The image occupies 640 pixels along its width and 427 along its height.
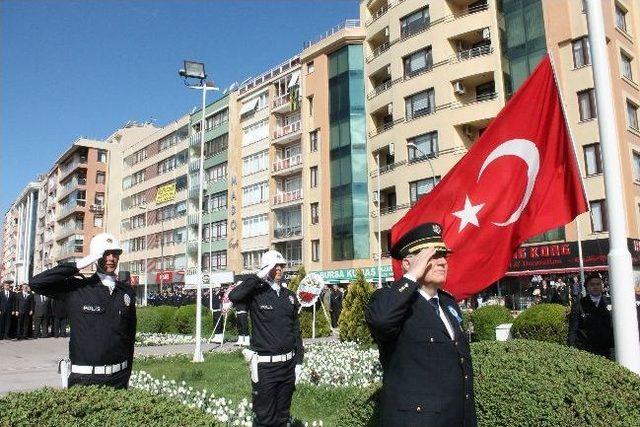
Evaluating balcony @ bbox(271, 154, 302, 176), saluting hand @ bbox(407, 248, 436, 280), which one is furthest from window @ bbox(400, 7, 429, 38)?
saluting hand @ bbox(407, 248, 436, 280)

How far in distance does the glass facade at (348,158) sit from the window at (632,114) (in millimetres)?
19401

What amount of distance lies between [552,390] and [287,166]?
Answer: 52640 mm

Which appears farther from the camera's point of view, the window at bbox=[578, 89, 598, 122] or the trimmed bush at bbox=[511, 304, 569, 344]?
the window at bbox=[578, 89, 598, 122]

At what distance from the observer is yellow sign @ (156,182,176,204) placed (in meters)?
75.9

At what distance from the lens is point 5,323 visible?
23.9 meters

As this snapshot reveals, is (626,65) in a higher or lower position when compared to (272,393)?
higher

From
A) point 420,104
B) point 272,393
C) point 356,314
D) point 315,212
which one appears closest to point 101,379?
point 272,393

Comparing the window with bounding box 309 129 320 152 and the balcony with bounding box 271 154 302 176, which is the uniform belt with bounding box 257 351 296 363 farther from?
the balcony with bounding box 271 154 302 176

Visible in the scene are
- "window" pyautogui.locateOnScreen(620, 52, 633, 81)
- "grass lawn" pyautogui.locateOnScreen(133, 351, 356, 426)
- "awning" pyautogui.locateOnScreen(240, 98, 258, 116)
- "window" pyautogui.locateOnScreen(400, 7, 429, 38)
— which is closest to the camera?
"grass lawn" pyautogui.locateOnScreen(133, 351, 356, 426)

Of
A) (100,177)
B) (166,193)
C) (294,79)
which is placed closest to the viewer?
(294,79)

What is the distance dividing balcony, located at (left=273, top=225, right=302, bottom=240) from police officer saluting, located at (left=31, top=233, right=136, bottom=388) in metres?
47.8

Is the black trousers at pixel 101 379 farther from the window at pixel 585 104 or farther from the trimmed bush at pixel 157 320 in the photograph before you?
the window at pixel 585 104

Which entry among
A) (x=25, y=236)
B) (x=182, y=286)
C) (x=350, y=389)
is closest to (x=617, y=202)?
(x=350, y=389)

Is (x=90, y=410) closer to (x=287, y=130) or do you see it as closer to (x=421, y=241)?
(x=421, y=241)
